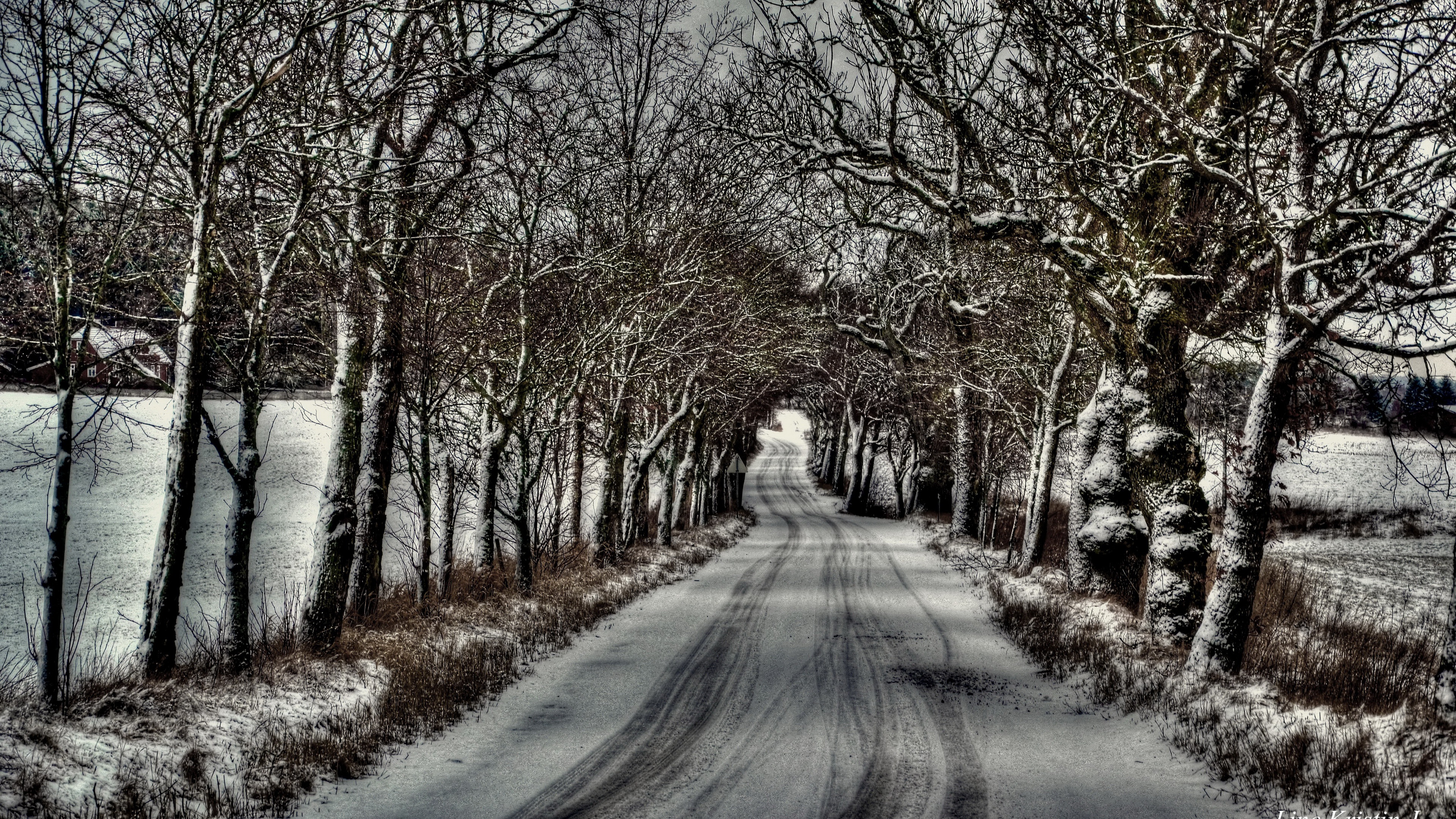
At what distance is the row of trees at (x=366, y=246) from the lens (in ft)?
19.1

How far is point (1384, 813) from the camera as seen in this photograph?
508 centimetres

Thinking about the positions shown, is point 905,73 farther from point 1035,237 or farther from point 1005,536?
point 1005,536

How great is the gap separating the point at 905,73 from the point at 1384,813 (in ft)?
28.8

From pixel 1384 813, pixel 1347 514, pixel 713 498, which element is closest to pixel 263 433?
pixel 713 498

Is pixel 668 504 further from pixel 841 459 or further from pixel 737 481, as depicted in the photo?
pixel 841 459

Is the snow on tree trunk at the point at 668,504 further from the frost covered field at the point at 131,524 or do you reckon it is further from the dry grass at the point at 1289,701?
the dry grass at the point at 1289,701

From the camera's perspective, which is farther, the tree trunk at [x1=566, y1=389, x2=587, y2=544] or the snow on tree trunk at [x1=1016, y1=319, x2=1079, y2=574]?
the snow on tree trunk at [x1=1016, y1=319, x2=1079, y2=574]

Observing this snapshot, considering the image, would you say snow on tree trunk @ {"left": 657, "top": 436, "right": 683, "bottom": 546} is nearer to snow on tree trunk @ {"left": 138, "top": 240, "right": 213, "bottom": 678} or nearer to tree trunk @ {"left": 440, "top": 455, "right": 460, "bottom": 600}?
tree trunk @ {"left": 440, "top": 455, "right": 460, "bottom": 600}

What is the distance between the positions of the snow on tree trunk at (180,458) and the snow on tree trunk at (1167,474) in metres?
10.4

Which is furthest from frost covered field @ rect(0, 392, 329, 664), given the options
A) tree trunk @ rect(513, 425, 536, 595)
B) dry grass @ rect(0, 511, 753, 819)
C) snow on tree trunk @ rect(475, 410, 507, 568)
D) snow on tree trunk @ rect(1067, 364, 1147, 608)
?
snow on tree trunk @ rect(1067, 364, 1147, 608)

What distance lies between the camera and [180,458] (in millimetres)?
6387

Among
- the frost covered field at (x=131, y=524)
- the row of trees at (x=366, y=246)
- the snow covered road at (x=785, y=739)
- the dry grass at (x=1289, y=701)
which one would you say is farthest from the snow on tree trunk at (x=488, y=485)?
the dry grass at (x=1289, y=701)

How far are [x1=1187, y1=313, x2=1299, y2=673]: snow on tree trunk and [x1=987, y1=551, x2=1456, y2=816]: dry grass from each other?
38 centimetres

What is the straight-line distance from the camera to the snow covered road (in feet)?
18.1
